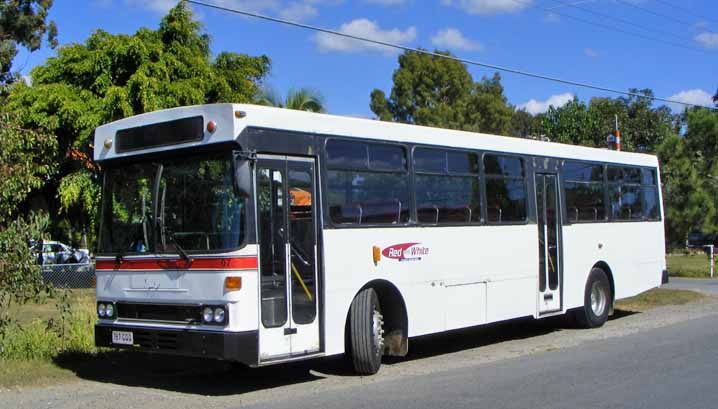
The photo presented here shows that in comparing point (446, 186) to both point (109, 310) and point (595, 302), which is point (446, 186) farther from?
point (595, 302)

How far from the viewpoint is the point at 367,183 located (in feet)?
34.5

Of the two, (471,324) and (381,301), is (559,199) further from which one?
(381,301)

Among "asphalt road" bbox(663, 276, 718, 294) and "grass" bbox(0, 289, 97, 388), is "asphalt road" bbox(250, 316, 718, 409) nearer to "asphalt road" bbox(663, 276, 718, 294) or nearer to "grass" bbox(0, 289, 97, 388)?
"grass" bbox(0, 289, 97, 388)

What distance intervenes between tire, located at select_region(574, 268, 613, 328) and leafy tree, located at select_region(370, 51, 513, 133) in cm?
2900

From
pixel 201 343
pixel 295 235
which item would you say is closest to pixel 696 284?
pixel 295 235

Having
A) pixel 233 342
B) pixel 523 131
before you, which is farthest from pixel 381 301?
pixel 523 131

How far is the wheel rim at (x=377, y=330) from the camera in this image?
1032cm

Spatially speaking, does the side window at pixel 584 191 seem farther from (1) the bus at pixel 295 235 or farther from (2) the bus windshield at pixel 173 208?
(2) the bus windshield at pixel 173 208

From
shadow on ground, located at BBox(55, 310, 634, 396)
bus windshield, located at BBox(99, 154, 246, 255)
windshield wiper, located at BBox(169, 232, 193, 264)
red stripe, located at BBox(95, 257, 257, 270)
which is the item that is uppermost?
bus windshield, located at BBox(99, 154, 246, 255)

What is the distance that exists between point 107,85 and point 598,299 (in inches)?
548

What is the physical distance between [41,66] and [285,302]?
53.9ft

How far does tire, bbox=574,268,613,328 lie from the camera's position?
595 inches

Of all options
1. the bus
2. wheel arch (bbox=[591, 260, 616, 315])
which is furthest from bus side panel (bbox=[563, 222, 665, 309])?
the bus

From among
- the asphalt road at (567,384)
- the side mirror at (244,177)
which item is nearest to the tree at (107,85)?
the side mirror at (244,177)
